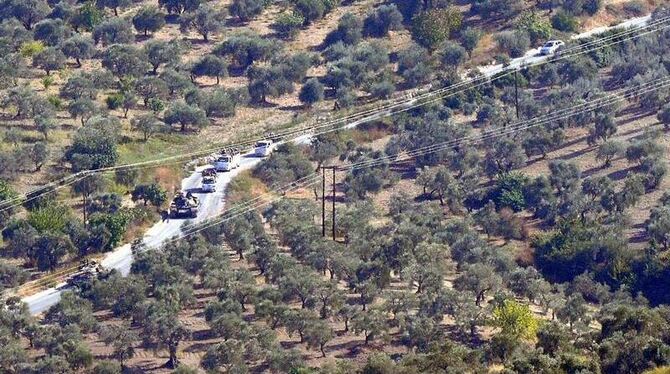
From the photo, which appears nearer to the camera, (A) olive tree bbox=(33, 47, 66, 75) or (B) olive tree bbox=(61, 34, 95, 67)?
(A) olive tree bbox=(33, 47, 66, 75)

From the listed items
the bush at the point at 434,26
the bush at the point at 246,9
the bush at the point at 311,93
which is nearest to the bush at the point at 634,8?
the bush at the point at 434,26

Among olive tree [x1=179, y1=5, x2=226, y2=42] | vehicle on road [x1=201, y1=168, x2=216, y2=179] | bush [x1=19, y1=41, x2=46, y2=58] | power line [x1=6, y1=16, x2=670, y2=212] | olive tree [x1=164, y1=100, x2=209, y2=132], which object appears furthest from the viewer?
olive tree [x1=179, y1=5, x2=226, y2=42]

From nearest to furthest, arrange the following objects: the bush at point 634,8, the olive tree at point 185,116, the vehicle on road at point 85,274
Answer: the vehicle on road at point 85,274 → the olive tree at point 185,116 → the bush at point 634,8

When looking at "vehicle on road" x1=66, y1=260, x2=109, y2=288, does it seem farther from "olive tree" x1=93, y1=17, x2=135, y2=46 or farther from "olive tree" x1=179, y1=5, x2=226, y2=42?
"olive tree" x1=179, y1=5, x2=226, y2=42

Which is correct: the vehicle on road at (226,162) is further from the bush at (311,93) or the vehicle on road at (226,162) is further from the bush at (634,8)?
the bush at (634,8)

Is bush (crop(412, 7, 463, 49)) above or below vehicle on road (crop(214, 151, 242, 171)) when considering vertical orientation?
below

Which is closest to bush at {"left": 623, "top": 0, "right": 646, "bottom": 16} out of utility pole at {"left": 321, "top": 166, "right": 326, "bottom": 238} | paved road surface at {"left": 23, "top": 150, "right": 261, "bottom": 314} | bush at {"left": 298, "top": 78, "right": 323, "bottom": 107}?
bush at {"left": 298, "top": 78, "right": 323, "bottom": 107}

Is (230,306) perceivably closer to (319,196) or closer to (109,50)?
(319,196)
